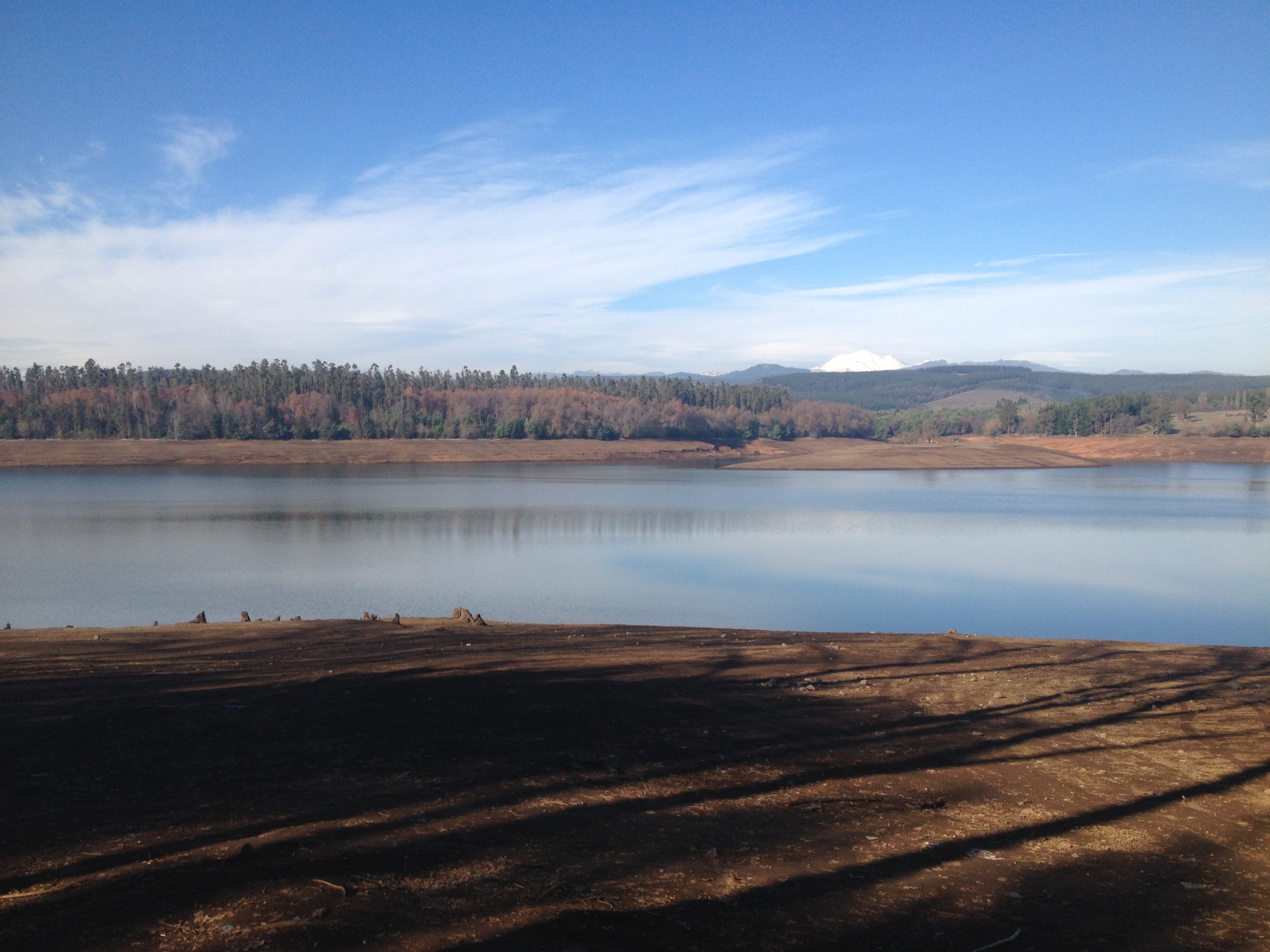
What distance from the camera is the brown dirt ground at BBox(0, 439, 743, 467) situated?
68938 millimetres

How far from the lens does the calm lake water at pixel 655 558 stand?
54.9 ft

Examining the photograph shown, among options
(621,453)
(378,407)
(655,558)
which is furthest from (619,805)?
(378,407)

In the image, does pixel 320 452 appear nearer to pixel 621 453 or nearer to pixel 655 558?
pixel 621 453

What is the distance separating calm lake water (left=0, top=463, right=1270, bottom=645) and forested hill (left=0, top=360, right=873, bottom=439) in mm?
42544

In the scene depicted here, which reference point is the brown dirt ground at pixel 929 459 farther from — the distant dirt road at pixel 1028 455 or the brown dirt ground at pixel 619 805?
the brown dirt ground at pixel 619 805

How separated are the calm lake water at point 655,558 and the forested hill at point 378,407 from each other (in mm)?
42544

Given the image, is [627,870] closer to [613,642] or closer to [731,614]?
[613,642]

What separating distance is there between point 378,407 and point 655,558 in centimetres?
8606

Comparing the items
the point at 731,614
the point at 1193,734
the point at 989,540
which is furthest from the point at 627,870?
the point at 989,540

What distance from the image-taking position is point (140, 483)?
4984 centimetres

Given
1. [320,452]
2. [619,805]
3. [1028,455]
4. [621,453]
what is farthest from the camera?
[621,453]

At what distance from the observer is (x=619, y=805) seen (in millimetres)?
5508

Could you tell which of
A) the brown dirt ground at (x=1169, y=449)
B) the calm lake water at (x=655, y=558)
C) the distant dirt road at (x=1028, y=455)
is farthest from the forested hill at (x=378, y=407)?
the calm lake water at (x=655, y=558)

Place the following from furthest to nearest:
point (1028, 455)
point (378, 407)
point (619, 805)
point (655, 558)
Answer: point (378, 407) < point (1028, 455) < point (655, 558) < point (619, 805)
